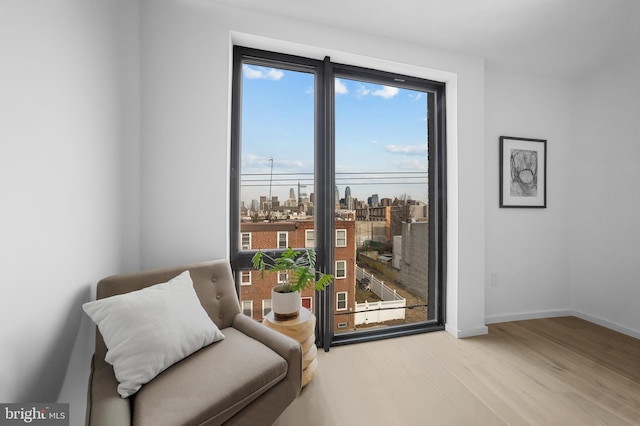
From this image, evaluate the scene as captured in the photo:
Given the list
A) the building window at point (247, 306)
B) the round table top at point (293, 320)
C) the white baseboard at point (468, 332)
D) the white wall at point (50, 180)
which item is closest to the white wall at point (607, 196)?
the white baseboard at point (468, 332)

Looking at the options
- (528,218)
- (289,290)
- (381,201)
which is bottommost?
(289,290)

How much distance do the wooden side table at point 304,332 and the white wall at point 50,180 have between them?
97 cm

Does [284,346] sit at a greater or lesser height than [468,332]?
greater

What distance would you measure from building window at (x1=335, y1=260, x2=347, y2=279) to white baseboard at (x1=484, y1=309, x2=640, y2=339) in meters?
1.60

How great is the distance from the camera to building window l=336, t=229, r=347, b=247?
229cm

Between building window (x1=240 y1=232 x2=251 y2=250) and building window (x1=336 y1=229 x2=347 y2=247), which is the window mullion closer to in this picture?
building window (x1=336 y1=229 x2=347 y2=247)

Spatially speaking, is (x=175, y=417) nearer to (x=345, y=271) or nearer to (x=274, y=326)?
(x=274, y=326)

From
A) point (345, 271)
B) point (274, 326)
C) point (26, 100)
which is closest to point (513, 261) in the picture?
point (345, 271)

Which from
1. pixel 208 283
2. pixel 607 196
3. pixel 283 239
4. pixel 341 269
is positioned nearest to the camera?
pixel 208 283

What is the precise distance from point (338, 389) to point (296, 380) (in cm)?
62

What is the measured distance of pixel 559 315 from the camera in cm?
290

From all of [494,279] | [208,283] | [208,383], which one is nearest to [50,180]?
[208,283]

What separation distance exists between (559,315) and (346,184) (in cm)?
279

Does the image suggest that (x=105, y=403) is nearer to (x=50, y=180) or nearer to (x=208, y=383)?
(x=208, y=383)
